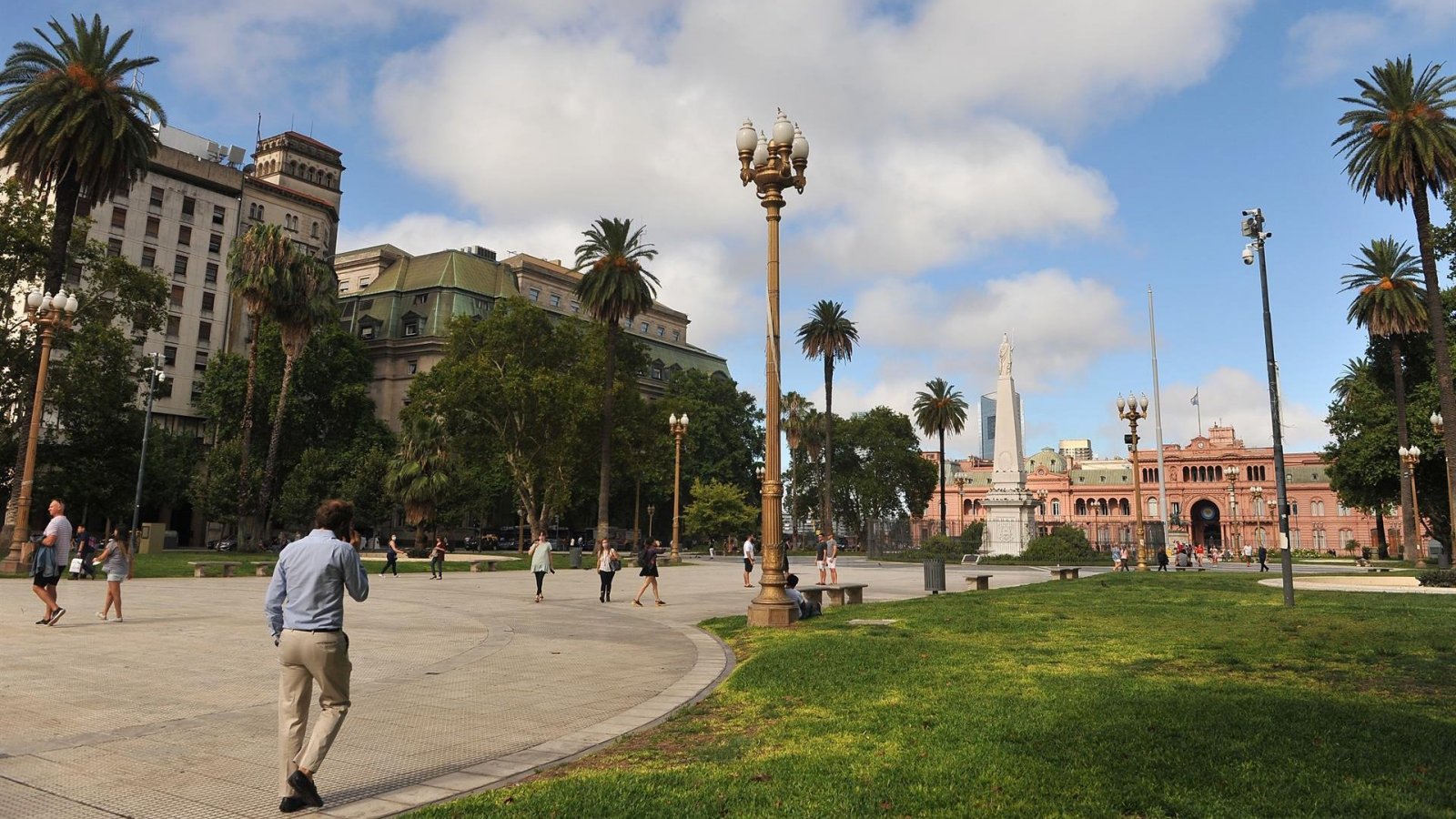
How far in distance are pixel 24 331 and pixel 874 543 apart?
48.2 metres

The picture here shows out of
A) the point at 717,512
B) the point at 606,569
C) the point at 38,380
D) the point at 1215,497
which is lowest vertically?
the point at 606,569

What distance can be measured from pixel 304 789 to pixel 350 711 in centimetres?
303

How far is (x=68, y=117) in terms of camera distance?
96.5ft

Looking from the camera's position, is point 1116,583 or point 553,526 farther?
point 553,526

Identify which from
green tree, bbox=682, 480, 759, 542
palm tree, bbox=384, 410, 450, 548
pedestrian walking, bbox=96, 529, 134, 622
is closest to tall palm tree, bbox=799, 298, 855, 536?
green tree, bbox=682, 480, 759, 542

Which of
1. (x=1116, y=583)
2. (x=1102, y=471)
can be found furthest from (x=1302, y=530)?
(x=1116, y=583)

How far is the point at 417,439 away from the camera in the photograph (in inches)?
1873

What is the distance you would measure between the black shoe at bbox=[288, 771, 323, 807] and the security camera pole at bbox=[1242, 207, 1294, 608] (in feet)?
56.0

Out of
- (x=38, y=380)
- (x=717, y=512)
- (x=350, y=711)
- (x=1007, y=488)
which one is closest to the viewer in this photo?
(x=350, y=711)

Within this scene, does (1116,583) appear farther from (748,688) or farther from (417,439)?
(417,439)

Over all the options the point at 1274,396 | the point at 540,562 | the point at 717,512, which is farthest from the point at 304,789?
the point at 717,512

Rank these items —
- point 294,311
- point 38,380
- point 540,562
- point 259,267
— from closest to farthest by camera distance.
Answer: point 540,562 < point 38,380 < point 259,267 < point 294,311

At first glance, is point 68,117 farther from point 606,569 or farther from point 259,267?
point 606,569

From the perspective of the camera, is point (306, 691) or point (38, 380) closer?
point (306, 691)
